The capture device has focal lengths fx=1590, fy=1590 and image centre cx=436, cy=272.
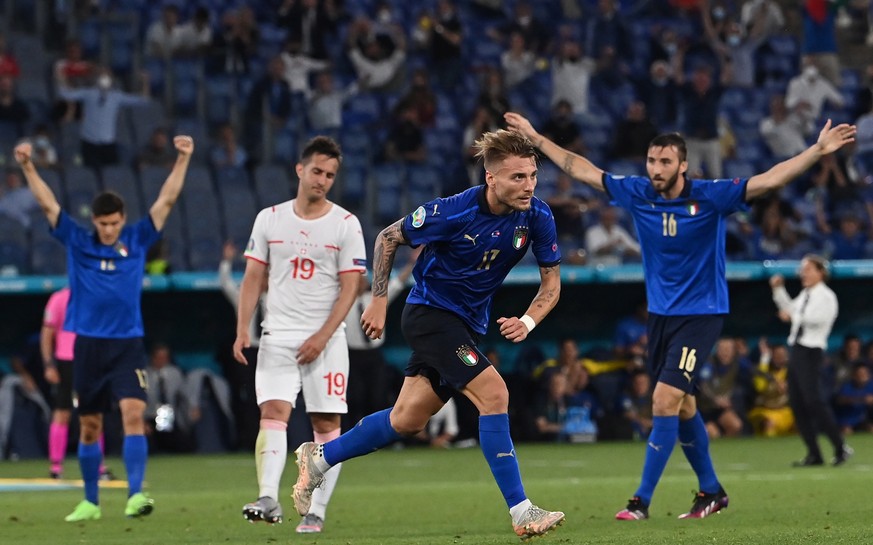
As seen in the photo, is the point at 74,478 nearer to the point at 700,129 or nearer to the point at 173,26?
the point at 173,26

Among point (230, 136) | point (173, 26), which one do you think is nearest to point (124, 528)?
point (230, 136)

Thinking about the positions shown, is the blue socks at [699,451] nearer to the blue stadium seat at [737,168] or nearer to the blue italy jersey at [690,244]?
the blue italy jersey at [690,244]

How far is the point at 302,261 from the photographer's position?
32.6 ft

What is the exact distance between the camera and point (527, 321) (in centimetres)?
815

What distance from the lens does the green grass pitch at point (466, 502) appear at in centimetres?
902

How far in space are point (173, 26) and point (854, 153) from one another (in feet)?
35.9

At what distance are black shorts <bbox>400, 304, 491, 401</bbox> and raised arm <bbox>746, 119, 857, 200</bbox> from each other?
2689 millimetres

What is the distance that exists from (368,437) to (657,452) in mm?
2413

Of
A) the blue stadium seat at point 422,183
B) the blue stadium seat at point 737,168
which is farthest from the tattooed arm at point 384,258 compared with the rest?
the blue stadium seat at point 737,168

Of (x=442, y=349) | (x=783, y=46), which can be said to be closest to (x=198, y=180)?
(x=783, y=46)

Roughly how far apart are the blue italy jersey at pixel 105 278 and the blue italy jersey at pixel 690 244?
3.58 meters

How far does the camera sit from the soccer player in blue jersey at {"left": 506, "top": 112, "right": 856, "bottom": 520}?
10250 mm

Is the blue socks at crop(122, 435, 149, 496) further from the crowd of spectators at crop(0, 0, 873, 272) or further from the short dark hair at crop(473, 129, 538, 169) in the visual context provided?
the crowd of spectators at crop(0, 0, 873, 272)

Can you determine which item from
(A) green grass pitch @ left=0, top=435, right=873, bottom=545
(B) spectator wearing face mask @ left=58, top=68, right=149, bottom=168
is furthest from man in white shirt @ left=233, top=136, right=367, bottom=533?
(B) spectator wearing face mask @ left=58, top=68, right=149, bottom=168
